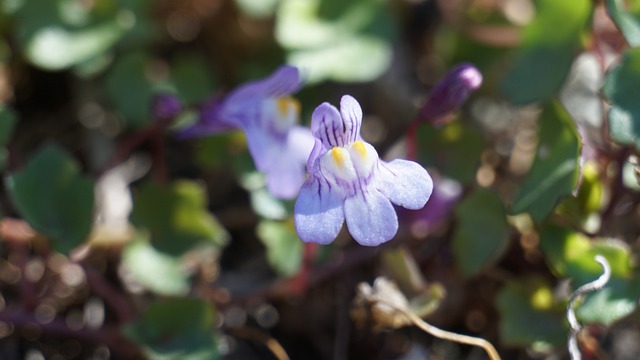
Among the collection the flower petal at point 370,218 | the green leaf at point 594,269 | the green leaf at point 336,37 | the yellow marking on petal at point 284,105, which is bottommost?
the green leaf at point 594,269

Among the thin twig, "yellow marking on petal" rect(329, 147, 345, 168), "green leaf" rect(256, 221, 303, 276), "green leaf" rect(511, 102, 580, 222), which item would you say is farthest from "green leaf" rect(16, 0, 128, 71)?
"green leaf" rect(511, 102, 580, 222)

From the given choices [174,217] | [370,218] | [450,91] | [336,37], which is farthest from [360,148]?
[336,37]

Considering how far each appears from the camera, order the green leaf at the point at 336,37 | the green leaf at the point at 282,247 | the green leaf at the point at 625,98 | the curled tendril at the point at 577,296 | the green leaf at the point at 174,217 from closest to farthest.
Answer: the curled tendril at the point at 577,296
the green leaf at the point at 625,98
the green leaf at the point at 282,247
the green leaf at the point at 174,217
the green leaf at the point at 336,37

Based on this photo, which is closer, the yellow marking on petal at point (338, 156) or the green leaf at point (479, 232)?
the yellow marking on petal at point (338, 156)

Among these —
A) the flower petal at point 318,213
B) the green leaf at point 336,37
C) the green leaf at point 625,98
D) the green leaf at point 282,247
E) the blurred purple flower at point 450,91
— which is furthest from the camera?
the green leaf at point 336,37

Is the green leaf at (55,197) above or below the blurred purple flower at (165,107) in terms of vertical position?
below

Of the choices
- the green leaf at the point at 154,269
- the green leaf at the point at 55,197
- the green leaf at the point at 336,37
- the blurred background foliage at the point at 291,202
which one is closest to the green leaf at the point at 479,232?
the blurred background foliage at the point at 291,202

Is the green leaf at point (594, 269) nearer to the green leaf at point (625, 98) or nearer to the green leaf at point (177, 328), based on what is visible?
the green leaf at point (625, 98)
